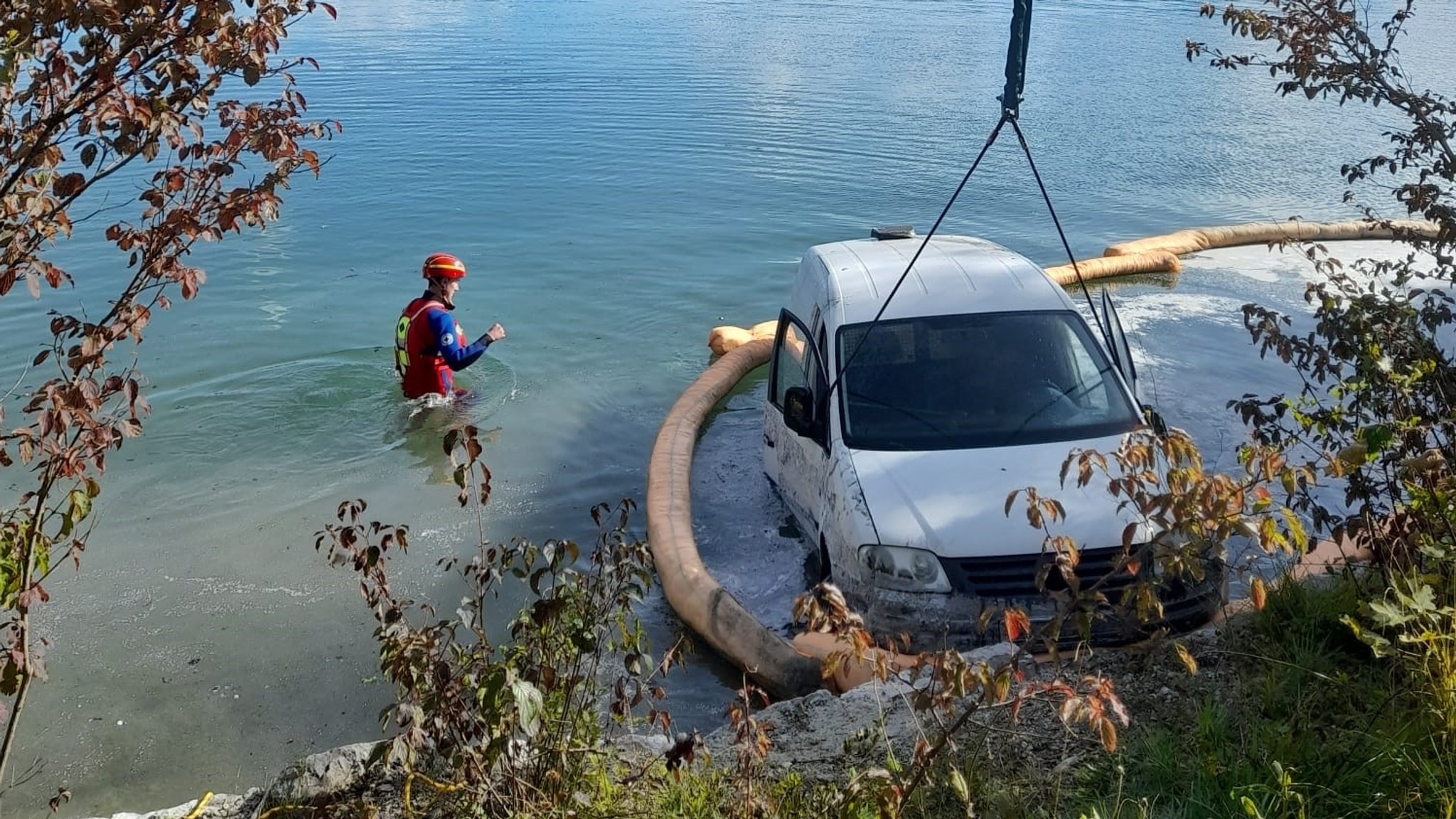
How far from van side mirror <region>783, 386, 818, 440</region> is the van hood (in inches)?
18.2

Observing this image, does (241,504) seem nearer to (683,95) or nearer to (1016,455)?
(1016,455)

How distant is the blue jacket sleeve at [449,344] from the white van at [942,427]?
264 centimetres

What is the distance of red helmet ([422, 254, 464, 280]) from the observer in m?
9.05

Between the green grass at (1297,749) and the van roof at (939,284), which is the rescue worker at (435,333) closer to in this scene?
the van roof at (939,284)

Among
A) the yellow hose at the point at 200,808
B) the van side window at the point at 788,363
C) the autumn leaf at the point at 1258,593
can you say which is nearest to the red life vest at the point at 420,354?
the van side window at the point at 788,363

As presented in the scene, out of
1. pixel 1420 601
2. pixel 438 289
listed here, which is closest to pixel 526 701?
pixel 1420 601

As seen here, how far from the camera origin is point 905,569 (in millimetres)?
5574

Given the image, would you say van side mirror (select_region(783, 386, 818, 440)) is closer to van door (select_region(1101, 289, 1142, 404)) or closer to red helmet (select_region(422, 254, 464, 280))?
van door (select_region(1101, 289, 1142, 404))

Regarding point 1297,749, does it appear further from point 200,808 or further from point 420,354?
point 420,354

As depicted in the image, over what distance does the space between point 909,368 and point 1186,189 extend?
48.1 ft

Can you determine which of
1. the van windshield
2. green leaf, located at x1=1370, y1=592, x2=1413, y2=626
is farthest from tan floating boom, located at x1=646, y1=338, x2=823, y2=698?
green leaf, located at x1=1370, y1=592, x2=1413, y2=626

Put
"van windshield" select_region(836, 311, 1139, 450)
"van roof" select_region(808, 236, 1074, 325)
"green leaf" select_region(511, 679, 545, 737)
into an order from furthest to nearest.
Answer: "van roof" select_region(808, 236, 1074, 325) < "van windshield" select_region(836, 311, 1139, 450) < "green leaf" select_region(511, 679, 545, 737)

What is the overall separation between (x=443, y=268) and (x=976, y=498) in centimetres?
493

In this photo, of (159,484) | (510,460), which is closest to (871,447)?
(510,460)
